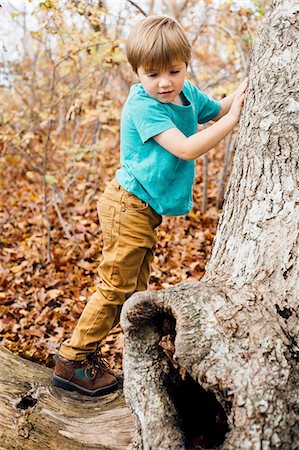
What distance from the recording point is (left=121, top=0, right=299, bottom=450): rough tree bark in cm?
171

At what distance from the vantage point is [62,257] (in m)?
5.40

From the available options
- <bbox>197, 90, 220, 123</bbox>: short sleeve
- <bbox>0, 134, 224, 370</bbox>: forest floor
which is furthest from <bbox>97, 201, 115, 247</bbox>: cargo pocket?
<bbox>0, 134, 224, 370</bbox>: forest floor

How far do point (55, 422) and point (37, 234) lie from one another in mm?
3734

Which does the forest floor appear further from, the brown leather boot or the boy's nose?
the boy's nose

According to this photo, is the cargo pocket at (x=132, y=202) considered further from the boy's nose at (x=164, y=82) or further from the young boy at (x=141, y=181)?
the boy's nose at (x=164, y=82)

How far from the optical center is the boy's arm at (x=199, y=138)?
227cm

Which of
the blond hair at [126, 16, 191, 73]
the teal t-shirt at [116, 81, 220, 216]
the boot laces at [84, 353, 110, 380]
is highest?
the blond hair at [126, 16, 191, 73]

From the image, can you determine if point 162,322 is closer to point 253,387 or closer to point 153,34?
point 253,387

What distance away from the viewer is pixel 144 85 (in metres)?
2.43

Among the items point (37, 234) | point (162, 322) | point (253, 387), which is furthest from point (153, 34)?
point (37, 234)

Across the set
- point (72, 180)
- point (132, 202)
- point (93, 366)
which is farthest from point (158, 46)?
point (72, 180)

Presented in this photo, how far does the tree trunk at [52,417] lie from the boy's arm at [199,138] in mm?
1303

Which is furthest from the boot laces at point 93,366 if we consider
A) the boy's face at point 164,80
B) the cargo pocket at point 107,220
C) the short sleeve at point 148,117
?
the boy's face at point 164,80

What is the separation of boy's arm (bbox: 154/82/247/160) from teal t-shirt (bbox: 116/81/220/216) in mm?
82
